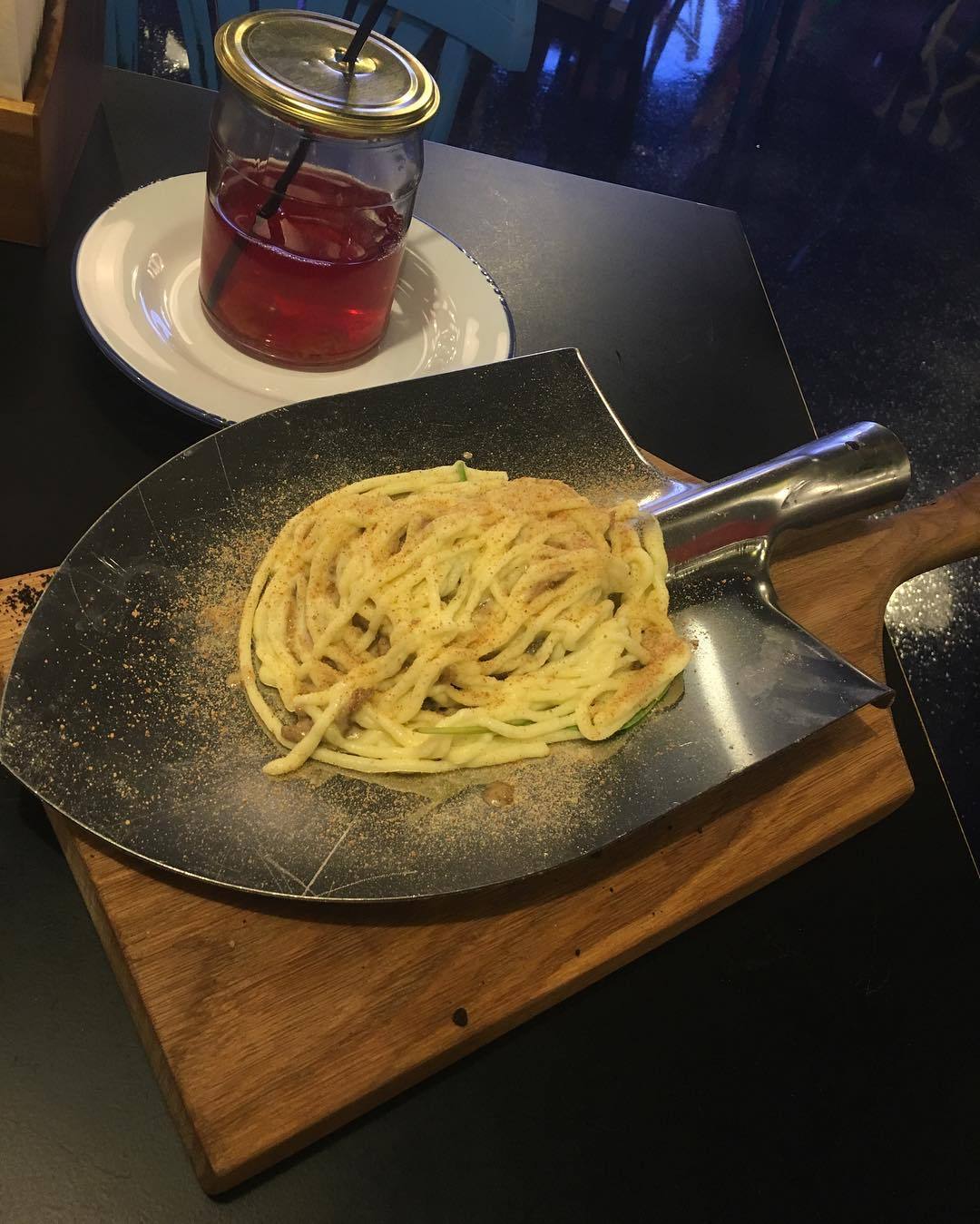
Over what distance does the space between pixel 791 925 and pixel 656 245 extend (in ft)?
4.24

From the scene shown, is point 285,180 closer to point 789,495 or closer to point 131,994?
point 789,495

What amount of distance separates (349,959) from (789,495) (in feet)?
2.58

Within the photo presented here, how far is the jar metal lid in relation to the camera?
1150 millimetres

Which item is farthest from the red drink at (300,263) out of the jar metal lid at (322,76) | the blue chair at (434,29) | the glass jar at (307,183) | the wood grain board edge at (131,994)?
the blue chair at (434,29)

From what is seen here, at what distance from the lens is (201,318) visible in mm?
1401

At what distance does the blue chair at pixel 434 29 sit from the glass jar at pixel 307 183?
2.83 ft

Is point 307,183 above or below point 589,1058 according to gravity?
above

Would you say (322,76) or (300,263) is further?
(300,263)

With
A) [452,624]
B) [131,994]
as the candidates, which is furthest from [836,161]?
[131,994]

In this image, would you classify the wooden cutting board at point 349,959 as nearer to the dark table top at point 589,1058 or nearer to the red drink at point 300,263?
the dark table top at point 589,1058

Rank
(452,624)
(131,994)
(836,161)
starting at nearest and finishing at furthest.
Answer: (131,994)
(452,624)
(836,161)

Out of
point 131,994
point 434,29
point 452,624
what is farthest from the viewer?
point 434,29

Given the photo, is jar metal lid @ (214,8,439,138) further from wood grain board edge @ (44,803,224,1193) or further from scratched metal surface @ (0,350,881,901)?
wood grain board edge @ (44,803,224,1193)

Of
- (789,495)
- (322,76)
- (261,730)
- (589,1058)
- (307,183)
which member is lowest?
(589,1058)
